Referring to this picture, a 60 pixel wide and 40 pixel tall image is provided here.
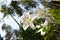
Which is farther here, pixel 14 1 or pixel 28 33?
pixel 14 1

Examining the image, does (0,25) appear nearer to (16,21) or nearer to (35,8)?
(16,21)

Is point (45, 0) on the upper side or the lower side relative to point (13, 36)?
upper

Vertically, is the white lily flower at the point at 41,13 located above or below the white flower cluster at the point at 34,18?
above

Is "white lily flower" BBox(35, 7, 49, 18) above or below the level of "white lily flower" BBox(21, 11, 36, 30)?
above

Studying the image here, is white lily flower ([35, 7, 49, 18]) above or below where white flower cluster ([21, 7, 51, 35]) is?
above

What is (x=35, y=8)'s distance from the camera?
90cm

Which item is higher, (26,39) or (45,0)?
(45,0)

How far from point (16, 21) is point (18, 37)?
0.33 ft

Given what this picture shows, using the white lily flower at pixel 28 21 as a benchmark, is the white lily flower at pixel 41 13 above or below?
above

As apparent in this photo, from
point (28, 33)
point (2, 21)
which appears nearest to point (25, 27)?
point (28, 33)

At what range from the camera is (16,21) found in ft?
2.94

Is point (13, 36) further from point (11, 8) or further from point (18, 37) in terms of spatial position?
point (11, 8)

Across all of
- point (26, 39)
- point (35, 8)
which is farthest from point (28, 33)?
point (35, 8)

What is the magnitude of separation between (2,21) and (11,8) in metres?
0.10
